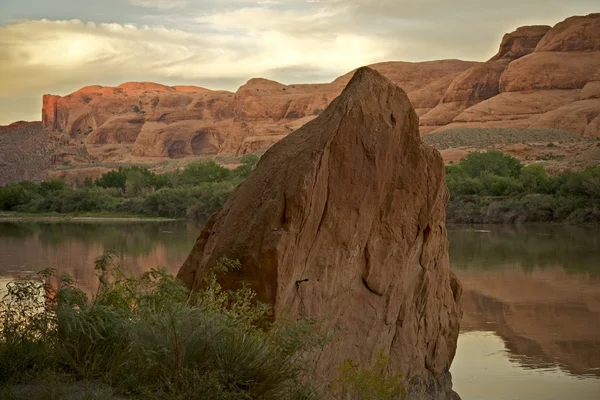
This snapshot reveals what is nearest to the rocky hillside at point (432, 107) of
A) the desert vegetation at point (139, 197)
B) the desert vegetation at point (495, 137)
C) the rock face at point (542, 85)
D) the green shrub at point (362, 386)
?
the rock face at point (542, 85)

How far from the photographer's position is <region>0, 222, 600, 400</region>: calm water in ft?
41.3

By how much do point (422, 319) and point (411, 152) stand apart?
184 cm

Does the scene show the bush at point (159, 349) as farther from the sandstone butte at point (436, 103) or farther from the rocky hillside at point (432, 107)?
the sandstone butte at point (436, 103)

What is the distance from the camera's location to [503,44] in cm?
15388

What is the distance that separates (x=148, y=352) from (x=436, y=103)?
151 metres

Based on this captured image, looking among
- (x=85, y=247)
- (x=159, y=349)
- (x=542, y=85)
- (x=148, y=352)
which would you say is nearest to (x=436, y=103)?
(x=542, y=85)

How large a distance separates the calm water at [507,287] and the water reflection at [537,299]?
20mm

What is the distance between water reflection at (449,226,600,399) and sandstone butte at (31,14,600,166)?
7515cm

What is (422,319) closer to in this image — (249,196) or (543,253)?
(249,196)

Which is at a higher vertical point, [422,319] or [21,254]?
[422,319]

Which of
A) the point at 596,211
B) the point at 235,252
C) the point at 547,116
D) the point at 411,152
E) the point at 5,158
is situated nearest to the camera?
the point at 235,252

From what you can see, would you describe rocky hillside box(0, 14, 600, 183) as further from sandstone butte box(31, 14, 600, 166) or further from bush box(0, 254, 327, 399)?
bush box(0, 254, 327, 399)

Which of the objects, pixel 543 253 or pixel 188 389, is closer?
pixel 188 389

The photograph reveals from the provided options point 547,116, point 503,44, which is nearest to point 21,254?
point 547,116
